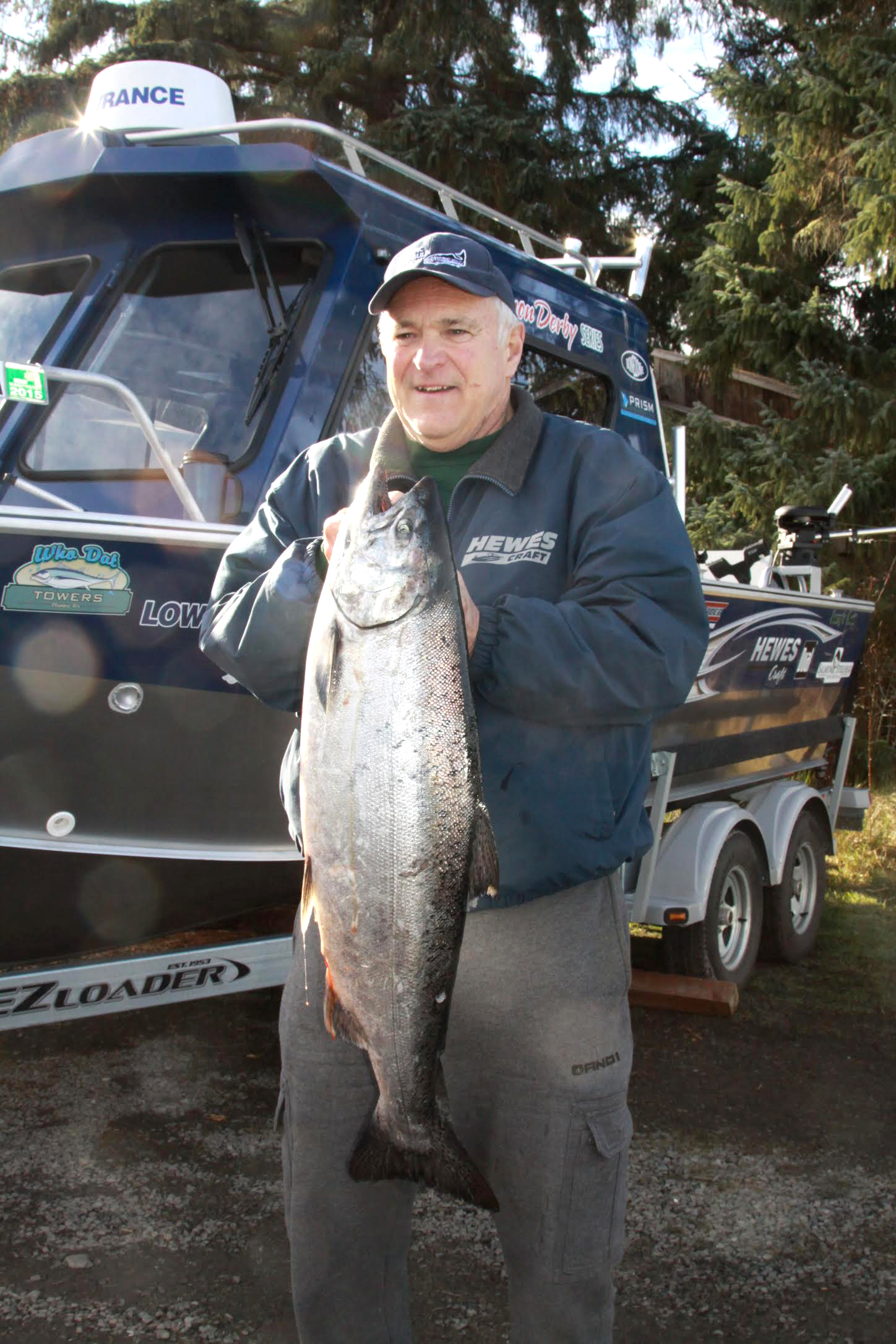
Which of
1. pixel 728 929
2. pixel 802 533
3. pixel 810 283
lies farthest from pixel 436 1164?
pixel 810 283

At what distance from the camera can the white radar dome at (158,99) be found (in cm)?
447

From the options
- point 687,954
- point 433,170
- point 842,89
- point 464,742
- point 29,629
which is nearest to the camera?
point 464,742

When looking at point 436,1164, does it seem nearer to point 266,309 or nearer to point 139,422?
point 139,422

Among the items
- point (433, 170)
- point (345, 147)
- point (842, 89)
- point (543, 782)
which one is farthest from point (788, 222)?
point (543, 782)

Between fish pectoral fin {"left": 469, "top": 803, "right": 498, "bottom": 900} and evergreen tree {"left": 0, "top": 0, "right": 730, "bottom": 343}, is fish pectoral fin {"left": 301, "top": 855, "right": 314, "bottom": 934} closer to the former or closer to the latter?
fish pectoral fin {"left": 469, "top": 803, "right": 498, "bottom": 900}

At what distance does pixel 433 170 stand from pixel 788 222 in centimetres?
442

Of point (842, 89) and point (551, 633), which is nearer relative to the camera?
point (551, 633)

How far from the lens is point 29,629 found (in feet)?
10.4

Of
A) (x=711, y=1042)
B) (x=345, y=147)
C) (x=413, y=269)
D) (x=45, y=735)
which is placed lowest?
(x=711, y=1042)

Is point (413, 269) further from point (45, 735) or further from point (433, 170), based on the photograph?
point (433, 170)

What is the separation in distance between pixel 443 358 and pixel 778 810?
181 inches

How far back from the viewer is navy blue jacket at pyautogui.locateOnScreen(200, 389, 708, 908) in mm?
1918

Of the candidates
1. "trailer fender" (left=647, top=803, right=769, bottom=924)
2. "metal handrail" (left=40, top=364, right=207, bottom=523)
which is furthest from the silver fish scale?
"trailer fender" (left=647, top=803, right=769, bottom=924)

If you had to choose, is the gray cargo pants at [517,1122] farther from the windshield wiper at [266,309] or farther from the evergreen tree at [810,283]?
the evergreen tree at [810,283]
